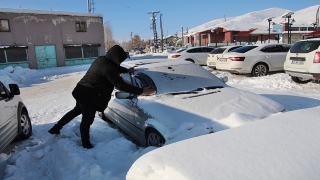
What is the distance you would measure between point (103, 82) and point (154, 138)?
1.18 meters

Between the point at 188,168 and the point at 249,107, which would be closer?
the point at 188,168

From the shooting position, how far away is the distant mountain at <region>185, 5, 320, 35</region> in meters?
44.8

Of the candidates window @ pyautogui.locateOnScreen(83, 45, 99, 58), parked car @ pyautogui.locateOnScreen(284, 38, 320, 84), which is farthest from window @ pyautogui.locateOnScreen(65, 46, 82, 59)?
parked car @ pyautogui.locateOnScreen(284, 38, 320, 84)

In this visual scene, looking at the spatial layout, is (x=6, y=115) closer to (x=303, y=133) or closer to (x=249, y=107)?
(x=249, y=107)

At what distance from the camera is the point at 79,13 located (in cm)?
2500

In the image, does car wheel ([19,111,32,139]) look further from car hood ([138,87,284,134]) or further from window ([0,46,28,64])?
window ([0,46,28,64])

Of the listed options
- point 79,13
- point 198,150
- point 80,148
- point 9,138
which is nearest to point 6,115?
point 9,138

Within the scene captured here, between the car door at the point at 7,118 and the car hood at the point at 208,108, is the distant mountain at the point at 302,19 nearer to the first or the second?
the car hood at the point at 208,108

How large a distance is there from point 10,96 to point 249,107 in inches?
158

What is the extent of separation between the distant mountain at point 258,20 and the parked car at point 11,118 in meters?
42.1

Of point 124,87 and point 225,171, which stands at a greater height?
point 124,87

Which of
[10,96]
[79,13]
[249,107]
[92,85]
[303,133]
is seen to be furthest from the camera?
[79,13]

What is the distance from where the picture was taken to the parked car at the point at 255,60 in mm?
10102

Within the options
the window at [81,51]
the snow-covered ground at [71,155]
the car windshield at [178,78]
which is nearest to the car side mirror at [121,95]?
the car windshield at [178,78]
